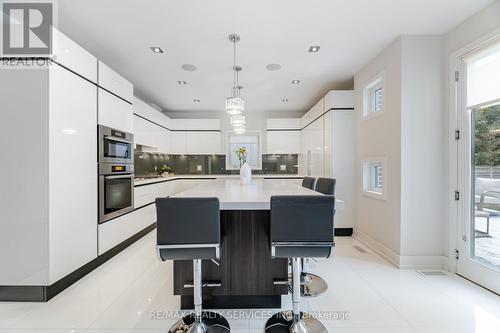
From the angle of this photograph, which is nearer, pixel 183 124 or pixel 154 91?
pixel 154 91

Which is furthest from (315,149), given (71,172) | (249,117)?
(71,172)

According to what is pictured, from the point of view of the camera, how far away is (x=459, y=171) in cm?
262

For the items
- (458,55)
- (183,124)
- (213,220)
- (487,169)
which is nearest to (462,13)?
(458,55)

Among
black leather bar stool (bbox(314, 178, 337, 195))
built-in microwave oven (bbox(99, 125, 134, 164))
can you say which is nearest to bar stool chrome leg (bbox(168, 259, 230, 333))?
black leather bar stool (bbox(314, 178, 337, 195))

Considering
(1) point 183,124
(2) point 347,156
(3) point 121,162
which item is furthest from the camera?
(1) point 183,124

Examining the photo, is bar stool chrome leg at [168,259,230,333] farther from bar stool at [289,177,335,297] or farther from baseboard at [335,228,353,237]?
baseboard at [335,228,353,237]

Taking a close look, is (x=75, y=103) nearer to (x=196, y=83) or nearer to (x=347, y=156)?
(x=196, y=83)

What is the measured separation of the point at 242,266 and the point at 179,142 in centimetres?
473

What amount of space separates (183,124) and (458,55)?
5319 mm

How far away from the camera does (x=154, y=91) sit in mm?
4727

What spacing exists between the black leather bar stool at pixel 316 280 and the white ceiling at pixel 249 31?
1668 millimetres

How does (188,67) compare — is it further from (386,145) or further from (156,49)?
(386,145)

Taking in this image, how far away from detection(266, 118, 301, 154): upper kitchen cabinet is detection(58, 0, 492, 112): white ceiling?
2.12 metres

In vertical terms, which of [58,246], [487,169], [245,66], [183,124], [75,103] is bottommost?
[58,246]
